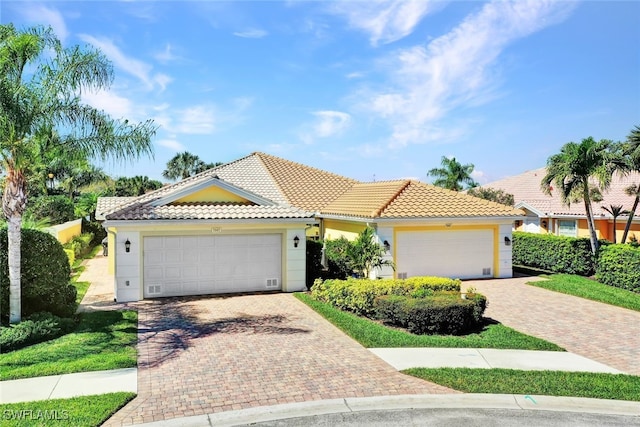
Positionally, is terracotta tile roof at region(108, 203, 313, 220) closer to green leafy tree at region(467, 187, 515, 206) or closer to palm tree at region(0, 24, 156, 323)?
palm tree at region(0, 24, 156, 323)

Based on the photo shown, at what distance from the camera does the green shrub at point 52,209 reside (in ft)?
105

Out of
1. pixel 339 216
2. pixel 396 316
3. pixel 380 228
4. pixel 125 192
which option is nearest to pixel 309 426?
pixel 396 316

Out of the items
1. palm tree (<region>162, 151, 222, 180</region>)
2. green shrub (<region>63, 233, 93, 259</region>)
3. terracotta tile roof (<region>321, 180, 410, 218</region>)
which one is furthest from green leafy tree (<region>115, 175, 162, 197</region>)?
terracotta tile roof (<region>321, 180, 410, 218</region>)

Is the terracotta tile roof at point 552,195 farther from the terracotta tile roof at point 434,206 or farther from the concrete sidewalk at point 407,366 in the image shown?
the concrete sidewalk at point 407,366

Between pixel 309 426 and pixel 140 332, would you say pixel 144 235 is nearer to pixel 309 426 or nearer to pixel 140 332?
pixel 140 332

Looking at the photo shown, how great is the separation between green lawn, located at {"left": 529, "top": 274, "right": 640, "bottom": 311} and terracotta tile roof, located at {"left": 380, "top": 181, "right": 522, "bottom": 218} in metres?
3.32

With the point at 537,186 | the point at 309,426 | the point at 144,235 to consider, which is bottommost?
the point at 309,426

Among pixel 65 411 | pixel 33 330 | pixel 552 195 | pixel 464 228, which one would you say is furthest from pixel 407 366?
pixel 552 195

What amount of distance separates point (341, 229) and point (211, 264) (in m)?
6.89

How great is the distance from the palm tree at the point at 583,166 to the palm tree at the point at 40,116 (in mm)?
16604

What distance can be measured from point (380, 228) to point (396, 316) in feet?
21.5

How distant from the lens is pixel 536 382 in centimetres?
838

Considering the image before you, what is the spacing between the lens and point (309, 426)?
6695 millimetres

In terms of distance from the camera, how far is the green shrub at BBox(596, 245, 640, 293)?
17594mm
